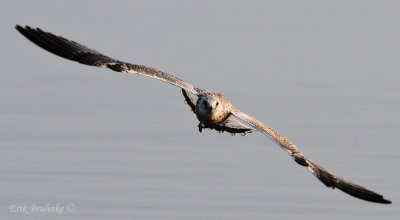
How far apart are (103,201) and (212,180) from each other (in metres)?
1.78

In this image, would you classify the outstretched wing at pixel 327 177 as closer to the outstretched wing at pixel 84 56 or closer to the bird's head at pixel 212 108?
the bird's head at pixel 212 108

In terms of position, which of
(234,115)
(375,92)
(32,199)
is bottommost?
(32,199)

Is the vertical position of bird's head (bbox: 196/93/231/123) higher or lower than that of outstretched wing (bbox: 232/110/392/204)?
higher

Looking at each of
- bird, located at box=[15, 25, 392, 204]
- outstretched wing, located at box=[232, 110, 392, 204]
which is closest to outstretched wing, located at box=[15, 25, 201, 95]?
bird, located at box=[15, 25, 392, 204]

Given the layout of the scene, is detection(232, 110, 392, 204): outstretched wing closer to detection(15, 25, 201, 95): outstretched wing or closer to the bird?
the bird

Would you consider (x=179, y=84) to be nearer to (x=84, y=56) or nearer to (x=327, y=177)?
(x=84, y=56)

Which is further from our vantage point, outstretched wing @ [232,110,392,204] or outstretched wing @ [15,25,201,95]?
outstretched wing @ [15,25,201,95]

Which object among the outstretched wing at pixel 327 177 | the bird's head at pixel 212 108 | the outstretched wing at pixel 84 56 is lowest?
the outstretched wing at pixel 327 177

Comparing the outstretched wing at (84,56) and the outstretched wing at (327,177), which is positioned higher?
the outstretched wing at (84,56)

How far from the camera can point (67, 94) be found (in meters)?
24.1

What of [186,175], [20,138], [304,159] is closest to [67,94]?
[20,138]

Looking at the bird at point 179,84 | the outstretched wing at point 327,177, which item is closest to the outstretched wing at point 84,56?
the bird at point 179,84

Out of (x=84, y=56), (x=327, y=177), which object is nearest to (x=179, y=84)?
(x=84, y=56)

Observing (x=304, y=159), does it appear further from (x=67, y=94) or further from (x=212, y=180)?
(x=67, y=94)
